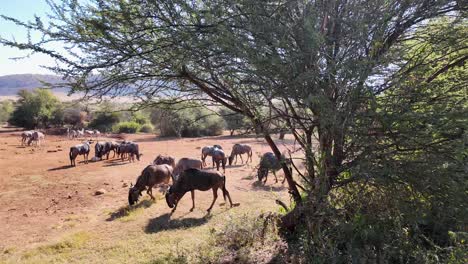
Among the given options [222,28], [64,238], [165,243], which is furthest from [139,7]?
[64,238]

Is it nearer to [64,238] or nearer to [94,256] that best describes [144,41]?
[94,256]

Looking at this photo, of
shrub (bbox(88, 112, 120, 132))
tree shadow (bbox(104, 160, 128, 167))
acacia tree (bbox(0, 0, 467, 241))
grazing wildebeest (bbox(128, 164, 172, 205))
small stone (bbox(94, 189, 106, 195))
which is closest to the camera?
acacia tree (bbox(0, 0, 467, 241))

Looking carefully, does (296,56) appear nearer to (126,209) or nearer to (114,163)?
(126,209)

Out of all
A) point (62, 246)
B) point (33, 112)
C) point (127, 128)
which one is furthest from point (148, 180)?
point (33, 112)

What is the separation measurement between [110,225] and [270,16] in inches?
297

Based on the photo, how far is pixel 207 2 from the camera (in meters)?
4.67

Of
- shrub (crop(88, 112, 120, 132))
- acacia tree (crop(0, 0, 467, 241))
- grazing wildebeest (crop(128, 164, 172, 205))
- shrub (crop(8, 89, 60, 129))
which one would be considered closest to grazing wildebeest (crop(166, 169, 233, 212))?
grazing wildebeest (crop(128, 164, 172, 205))

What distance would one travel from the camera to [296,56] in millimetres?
4137

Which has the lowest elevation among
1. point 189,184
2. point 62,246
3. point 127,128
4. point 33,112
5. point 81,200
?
point 62,246

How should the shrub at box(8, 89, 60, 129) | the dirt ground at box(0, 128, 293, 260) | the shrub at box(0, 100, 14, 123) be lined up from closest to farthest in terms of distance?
the dirt ground at box(0, 128, 293, 260) < the shrub at box(8, 89, 60, 129) < the shrub at box(0, 100, 14, 123)

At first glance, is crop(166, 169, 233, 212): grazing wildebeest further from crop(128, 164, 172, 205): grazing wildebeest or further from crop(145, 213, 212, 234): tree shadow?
crop(128, 164, 172, 205): grazing wildebeest

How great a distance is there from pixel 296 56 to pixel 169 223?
6.68 meters

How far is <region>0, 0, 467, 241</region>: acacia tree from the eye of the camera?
4055 mm

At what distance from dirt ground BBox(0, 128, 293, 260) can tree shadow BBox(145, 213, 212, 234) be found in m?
0.05
